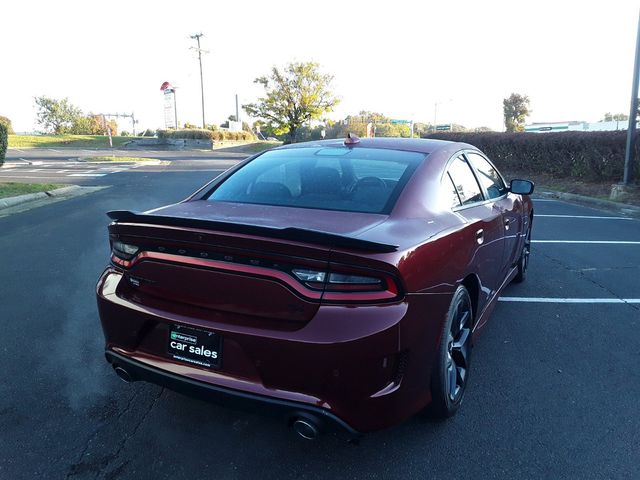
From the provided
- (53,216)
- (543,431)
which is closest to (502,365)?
(543,431)

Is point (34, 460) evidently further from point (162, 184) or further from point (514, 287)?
point (162, 184)

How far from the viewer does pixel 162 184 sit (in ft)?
51.6

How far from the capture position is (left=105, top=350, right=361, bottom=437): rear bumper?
219 cm

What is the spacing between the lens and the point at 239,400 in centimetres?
227

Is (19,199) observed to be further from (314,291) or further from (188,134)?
(188,134)

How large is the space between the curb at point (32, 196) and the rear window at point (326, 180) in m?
9.31

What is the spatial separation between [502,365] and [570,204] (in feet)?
36.3

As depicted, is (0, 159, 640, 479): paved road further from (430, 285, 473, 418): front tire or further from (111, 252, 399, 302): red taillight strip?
(111, 252, 399, 302): red taillight strip

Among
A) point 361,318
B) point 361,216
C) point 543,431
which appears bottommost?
point 543,431

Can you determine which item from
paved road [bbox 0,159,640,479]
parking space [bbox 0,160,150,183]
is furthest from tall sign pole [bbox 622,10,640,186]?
parking space [bbox 0,160,150,183]

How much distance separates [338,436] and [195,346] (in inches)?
31.1

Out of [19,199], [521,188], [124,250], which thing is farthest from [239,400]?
[19,199]

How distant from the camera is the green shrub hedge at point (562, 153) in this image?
14484mm

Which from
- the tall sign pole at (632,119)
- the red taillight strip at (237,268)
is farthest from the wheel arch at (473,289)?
the tall sign pole at (632,119)
